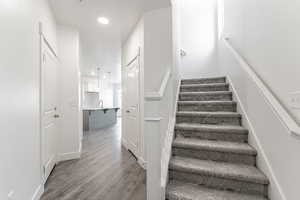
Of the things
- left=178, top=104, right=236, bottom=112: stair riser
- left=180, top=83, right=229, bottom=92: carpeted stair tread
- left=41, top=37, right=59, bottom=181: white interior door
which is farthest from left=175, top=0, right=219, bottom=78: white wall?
left=41, top=37, right=59, bottom=181: white interior door

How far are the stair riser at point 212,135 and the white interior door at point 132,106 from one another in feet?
3.81

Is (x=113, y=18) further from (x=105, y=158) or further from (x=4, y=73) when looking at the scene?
(x=105, y=158)

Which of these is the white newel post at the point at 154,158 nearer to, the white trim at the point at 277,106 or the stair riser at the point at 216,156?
the stair riser at the point at 216,156

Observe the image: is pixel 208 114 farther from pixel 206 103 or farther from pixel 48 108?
pixel 48 108

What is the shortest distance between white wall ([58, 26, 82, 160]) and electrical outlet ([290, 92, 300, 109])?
10.9 ft

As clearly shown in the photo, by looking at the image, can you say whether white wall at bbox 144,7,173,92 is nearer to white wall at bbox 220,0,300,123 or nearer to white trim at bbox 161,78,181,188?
white trim at bbox 161,78,181,188

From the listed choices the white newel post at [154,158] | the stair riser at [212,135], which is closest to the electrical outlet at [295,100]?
the stair riser at [212,135]

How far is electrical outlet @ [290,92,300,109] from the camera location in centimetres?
109

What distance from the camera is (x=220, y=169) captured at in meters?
1.56

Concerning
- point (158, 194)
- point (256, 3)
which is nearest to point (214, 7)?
point (256, 3)

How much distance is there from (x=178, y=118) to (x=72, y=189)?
1827mm

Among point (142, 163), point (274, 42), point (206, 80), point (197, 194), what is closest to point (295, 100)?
point (274, 42)

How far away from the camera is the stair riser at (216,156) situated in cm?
167

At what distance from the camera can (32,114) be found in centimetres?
176
